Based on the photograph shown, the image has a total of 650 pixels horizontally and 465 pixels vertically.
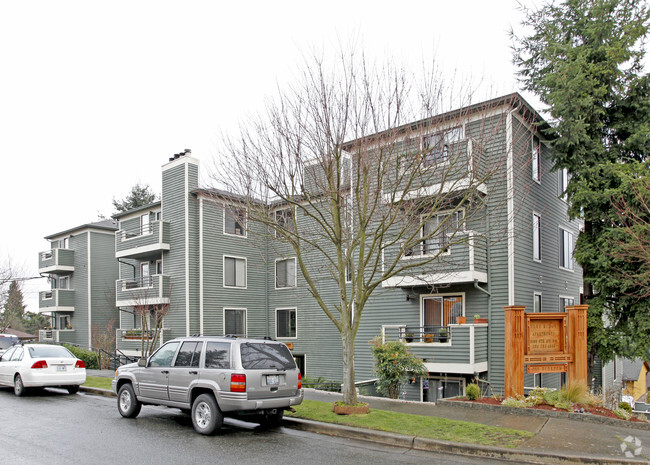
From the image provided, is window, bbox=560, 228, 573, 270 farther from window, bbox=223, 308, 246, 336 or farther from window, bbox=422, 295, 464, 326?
window, bbox=223, 308, 246, 336

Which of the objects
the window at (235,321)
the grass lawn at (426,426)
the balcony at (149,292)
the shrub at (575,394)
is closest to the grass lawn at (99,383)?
the grass lawn at (426,426)

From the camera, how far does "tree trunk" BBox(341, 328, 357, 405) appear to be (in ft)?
37.7

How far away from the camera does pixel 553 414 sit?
36.7 feet

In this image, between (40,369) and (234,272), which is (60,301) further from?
(40,369)

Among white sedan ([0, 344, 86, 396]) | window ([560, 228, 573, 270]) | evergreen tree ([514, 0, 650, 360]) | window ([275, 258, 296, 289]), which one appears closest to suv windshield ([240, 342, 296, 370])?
white sedan ([0, 344, 86, 396])

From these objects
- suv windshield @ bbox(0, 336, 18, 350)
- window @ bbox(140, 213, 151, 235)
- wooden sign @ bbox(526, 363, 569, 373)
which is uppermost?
window @ bbox(140, 213, 151, 235)

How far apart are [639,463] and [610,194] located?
11.2 metres

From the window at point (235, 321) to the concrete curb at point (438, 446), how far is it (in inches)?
716

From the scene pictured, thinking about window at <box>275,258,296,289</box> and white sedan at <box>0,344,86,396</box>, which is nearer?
white sedan at <box>0,344,86,396</box>

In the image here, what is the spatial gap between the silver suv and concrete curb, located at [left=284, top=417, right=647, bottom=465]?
700 millimetres

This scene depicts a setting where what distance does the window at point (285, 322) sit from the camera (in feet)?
94.0

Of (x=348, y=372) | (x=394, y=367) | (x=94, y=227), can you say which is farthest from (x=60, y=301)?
(x=348, y=372)

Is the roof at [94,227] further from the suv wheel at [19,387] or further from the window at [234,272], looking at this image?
the suv wheel at [19,387]

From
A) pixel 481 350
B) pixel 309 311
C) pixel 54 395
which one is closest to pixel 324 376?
pixel 309 311
